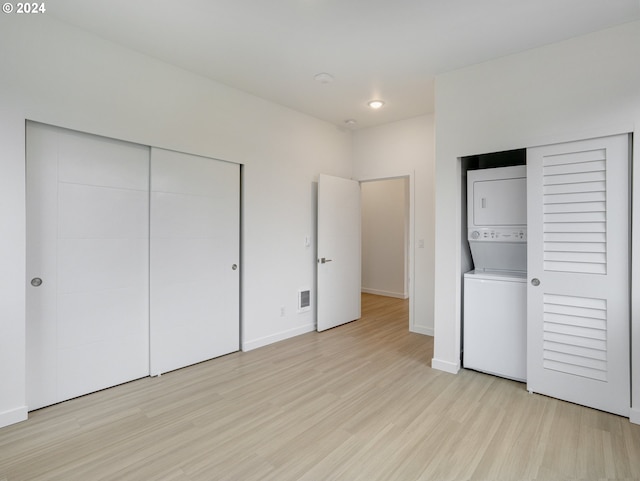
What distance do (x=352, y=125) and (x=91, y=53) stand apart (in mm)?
3036

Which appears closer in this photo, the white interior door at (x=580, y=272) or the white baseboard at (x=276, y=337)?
the white interior door at (x=580, y=272)

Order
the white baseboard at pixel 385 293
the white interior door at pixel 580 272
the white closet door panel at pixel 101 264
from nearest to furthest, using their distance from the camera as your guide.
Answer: the white interior door at pixel 580 272 → the white closet door panel at pixel 101 264 → the white baseboard at pixel 385 293

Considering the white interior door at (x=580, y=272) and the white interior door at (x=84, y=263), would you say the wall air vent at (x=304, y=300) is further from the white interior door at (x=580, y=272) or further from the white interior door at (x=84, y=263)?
the white interior door at (x=580, y=272)

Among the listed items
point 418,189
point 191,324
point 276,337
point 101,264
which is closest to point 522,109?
point 418,189

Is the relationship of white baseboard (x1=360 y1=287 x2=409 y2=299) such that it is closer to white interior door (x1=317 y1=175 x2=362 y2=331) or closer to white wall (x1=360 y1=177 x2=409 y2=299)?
white wall (x1=360 y1=177 x2=409 y2=299)

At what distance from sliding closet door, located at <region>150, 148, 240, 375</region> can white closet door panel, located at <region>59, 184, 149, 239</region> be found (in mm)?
121

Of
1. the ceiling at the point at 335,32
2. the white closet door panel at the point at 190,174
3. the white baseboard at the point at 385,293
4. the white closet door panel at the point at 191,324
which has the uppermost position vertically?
the ceiling at the point at 335,32

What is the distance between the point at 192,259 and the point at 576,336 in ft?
10.6

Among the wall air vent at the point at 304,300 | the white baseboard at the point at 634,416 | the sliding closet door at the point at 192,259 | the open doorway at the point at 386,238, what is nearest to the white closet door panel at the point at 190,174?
the sliding closet door at the point at 192,259

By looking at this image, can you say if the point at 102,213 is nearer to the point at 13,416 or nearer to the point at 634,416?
the point at 13,416

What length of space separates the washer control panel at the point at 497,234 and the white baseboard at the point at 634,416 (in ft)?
4.39

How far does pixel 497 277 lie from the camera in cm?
294

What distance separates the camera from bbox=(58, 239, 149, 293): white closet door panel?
8.16 feet

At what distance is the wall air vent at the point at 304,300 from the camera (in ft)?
13.9
